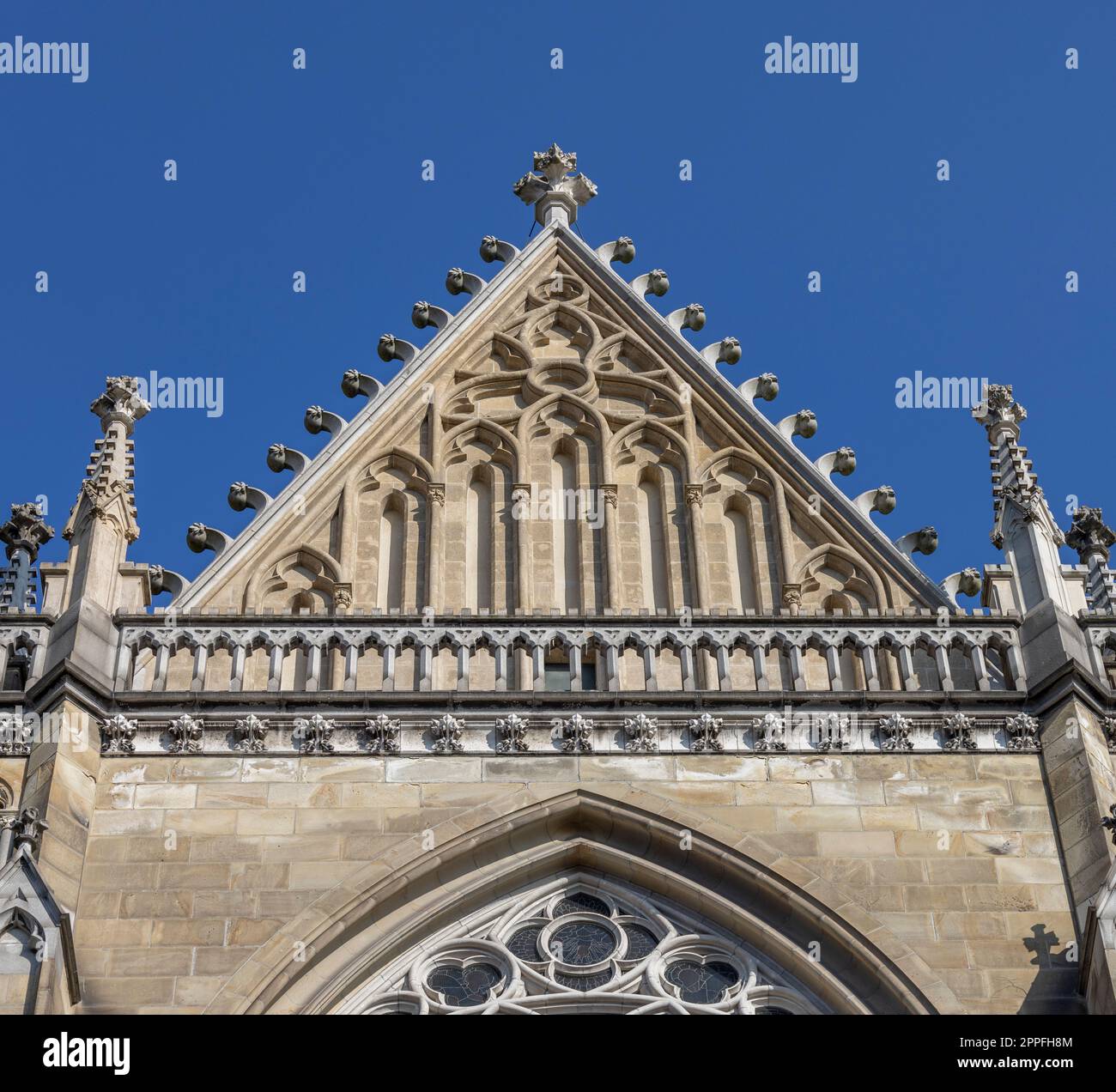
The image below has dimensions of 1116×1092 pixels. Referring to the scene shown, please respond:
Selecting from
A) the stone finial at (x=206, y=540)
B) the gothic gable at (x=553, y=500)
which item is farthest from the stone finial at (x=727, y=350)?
the stone finial at (x=206, y=540)

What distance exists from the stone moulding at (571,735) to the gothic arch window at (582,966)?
116 centimetres

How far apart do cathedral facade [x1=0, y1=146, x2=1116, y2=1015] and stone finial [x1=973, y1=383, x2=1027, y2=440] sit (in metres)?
0.04

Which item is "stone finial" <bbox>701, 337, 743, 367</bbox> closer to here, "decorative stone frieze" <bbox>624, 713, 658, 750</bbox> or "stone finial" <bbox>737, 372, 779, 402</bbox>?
"stone finial" <bbox>737, 372, 779, 402</bbox>

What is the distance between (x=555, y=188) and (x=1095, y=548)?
7.71 metres

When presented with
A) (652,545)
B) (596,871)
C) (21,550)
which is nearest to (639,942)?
(596,871)

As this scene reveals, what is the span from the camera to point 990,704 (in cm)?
1889

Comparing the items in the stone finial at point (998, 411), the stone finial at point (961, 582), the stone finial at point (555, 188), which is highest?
the stone finial at point (555, 188)

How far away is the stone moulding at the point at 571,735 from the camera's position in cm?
1839

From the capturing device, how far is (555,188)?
26.2m

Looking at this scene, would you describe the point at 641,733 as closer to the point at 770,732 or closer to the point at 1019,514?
the point at 770,732

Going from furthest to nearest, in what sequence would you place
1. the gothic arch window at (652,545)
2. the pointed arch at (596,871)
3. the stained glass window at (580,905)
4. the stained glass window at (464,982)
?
the gothic arch window at (652,545) < the stained glass window at (580,905) < the stained glass window at (464,982) < the pointed arch at (596,871)

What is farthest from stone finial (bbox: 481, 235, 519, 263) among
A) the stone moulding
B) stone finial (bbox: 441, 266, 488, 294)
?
the stone moulding

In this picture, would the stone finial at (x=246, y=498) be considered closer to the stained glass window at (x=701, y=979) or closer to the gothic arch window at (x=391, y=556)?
the gothic arch window at (x=391, y=556)
